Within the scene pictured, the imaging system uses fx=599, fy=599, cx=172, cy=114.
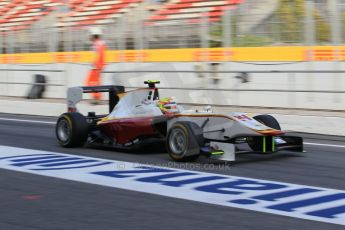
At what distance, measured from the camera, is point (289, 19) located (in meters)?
13.9

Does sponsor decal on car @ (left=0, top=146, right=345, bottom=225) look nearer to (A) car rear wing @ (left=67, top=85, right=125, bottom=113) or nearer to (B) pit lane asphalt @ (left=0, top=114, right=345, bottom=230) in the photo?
(B) pit lane asphalt @ (left=0, top=114, right=345, bottom=230)

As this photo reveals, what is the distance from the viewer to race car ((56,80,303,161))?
7482 mm

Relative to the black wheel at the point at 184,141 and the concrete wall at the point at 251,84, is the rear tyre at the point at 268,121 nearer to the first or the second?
the black wheel at the point at 184,141

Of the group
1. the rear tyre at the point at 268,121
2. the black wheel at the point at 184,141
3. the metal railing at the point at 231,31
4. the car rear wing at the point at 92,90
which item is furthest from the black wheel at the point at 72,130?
the metal railing at the point at 231,31

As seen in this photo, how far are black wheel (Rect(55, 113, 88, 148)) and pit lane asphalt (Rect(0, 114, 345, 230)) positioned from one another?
1.25 ft

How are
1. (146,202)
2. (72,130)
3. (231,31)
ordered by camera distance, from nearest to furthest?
(146,202) → (72,130) → (231,31)

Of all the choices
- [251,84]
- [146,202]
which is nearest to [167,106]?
[146,202]

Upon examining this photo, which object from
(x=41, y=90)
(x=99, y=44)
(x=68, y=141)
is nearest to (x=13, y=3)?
(x=41, y=90)

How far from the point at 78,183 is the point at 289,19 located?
8623 mm

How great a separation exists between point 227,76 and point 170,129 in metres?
5.67

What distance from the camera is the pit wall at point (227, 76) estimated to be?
38.8 feet

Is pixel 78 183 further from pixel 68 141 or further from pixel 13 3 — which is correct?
pixel 13 3

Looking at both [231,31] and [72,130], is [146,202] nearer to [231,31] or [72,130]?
[72,130]

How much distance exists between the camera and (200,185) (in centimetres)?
643
